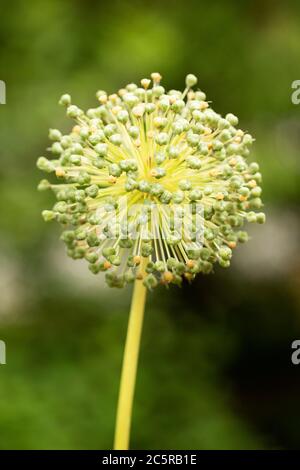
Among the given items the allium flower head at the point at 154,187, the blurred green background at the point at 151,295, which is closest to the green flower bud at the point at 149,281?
the allium flower head at the point at 154,187

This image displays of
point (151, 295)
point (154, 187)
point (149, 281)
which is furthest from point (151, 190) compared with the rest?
point (151, 295)

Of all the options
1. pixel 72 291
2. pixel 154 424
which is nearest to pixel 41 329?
pixel 72 291

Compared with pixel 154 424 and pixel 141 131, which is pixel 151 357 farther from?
pixel 141 131

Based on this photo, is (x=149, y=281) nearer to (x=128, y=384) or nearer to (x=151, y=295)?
(x=128, y=384)

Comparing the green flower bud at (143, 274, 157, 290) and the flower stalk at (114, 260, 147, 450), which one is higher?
the green flower bud at (143, 274, 157, 290)

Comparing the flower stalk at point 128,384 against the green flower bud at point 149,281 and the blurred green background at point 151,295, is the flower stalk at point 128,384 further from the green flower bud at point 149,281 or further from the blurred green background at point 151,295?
the blurred green background at point 151,295

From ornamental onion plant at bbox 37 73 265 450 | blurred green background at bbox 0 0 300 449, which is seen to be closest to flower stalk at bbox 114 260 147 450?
ornamental onion plant at bbox 37 73 265 450

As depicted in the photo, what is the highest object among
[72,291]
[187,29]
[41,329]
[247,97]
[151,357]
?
[187,29]

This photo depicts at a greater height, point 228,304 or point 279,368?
point 228,304

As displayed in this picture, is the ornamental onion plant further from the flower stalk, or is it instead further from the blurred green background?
the blurred green background
